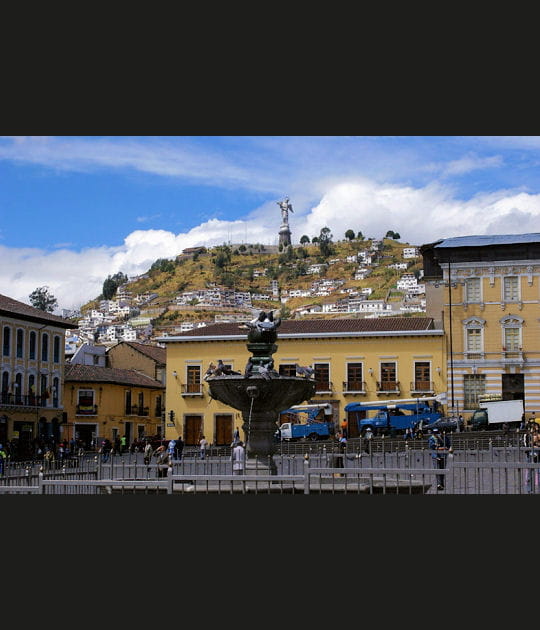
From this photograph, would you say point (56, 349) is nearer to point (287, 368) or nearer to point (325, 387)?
point (287, 368)

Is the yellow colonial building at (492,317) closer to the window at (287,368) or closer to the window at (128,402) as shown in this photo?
the window at (287,368)

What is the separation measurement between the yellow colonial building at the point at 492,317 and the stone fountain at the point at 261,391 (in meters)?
30.7

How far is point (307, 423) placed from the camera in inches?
1905

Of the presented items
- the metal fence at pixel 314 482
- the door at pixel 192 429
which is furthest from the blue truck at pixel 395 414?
the metal fence at pixel 314 482

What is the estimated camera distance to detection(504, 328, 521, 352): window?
5078 cm

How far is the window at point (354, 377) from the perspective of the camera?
173 ft

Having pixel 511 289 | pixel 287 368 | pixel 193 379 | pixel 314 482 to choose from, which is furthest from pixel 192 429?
pixel 314 482

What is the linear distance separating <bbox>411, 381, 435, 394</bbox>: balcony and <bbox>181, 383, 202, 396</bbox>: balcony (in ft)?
40.1

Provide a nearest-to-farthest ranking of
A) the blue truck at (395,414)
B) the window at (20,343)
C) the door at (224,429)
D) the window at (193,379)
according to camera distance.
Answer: the blue truck at (395,414) → the window at (20,343) → the door at (224,429) → the window at (193,379)

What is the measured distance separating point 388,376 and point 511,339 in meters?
6.97

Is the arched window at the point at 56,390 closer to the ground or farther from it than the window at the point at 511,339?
closer to the ground

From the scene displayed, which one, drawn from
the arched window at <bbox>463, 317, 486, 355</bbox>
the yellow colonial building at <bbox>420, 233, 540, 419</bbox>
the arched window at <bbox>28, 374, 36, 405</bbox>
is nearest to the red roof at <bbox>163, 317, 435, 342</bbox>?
the arched window at <bbox>463, 317, 486, 355</bbox>

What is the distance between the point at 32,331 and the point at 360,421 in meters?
18.7

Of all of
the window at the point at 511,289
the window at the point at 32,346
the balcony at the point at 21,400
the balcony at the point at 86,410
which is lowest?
the balcony at the point at 86,410
